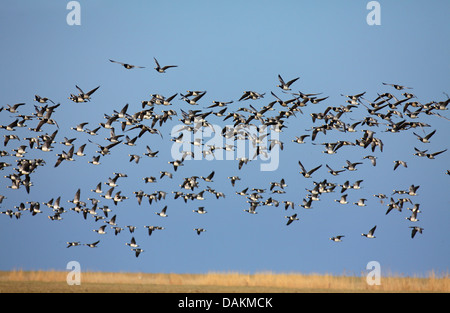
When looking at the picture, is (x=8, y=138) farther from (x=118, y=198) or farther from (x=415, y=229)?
A: (x=415, y=229)

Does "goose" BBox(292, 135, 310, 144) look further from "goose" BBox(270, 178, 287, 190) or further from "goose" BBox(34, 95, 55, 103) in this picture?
"goose" BBox(34, 95, 55, 103)

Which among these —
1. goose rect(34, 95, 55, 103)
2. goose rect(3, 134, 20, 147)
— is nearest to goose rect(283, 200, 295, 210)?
goose rect(34, 95, 55, 103)

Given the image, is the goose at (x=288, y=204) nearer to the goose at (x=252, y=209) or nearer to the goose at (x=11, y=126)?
the goose at (x=252, y=209)

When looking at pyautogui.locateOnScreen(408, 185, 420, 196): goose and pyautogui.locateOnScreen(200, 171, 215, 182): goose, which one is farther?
pyautogui.locateOnScreen(200, 171, 215, 182): goose

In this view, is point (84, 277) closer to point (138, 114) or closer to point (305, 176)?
point (138, 114)

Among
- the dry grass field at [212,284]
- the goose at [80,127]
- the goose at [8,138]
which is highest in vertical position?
the goose at [80,127]

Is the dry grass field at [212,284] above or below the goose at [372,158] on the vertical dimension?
below

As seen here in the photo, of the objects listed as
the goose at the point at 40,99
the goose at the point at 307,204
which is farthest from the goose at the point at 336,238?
the goose at the point at 40,99

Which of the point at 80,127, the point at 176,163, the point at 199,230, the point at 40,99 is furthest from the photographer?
the point at 176,163

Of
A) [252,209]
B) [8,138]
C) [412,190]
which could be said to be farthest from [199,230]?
[412,190]
